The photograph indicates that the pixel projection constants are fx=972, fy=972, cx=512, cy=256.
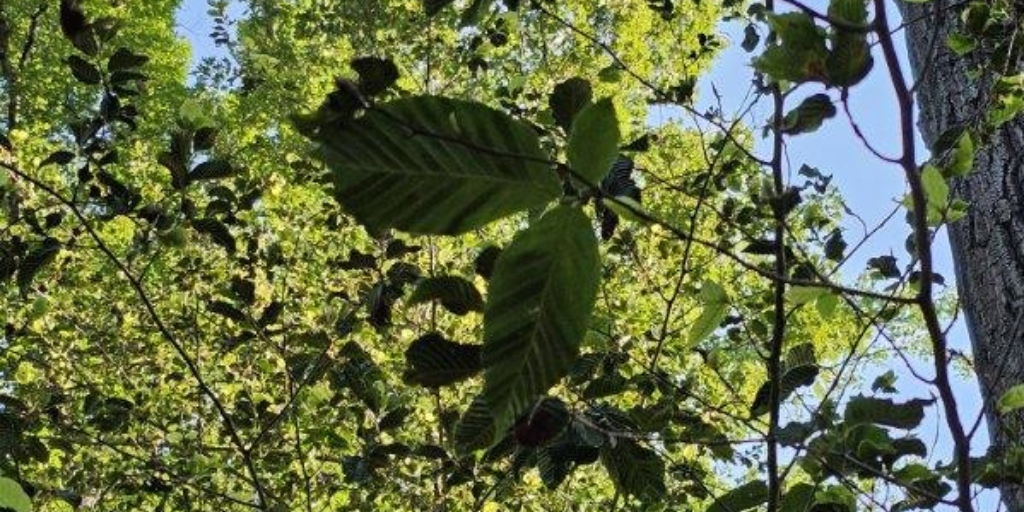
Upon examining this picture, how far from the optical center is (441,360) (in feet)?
3.42

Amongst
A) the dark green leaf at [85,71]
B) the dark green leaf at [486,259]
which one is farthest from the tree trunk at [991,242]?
the dark green leaf at [85,71]

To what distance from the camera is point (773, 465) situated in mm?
1289

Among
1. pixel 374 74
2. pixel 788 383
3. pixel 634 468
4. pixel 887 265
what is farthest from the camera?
pixel 887 265

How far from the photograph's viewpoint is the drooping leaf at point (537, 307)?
0.50 m

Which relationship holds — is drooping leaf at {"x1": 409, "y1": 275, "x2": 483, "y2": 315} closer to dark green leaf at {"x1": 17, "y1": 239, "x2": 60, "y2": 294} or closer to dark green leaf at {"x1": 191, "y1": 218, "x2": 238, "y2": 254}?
dark green leaf at {"x1": 191, "y1": 218, "x2": 238, "y2": 254}

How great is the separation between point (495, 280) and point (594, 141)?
10 cm

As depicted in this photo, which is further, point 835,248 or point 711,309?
point 835,248

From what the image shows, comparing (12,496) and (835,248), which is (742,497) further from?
(835,248)

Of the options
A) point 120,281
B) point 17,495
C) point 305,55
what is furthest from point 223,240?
point 305,55

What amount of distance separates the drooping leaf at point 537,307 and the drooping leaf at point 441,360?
0.49 meters

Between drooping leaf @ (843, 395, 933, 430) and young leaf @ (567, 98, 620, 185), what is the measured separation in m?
0.71

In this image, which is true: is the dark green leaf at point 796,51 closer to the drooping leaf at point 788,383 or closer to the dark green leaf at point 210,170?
the drooping leaf at point 788,383

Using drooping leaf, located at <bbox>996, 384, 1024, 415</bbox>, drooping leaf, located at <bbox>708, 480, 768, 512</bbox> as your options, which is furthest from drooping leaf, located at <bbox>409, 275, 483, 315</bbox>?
drooping leaf, located at <bbox>996, 384, 1024, 415</bbox>

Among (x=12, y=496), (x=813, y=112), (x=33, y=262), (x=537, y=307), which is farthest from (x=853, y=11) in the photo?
(x=33, y=262)
